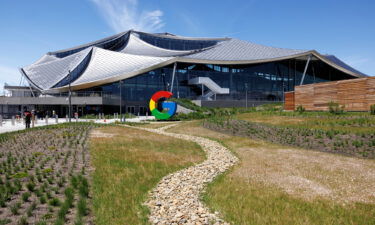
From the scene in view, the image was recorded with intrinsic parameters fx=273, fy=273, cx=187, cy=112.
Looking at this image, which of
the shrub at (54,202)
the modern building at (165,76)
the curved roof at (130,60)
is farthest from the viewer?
the curved roof at (130,60)

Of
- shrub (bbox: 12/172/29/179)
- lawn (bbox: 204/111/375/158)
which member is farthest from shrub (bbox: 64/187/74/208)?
lawn (bbox: 204/111/375/158)

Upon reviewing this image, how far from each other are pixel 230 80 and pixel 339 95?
39.3 m

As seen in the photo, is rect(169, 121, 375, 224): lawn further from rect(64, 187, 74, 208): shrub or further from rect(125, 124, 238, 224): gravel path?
rect(64, 187, 74, 208): shrub

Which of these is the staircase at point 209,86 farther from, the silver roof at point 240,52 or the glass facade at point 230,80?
the silver roof at point 240,52

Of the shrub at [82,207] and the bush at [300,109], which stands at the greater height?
the bush at [300,109]

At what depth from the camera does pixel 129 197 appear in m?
7.76

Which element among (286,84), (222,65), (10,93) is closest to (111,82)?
(10,93)

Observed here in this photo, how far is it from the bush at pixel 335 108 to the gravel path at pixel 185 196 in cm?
2010

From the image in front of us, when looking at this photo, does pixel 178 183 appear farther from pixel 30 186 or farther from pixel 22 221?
pixel 22 221

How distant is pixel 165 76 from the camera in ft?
207

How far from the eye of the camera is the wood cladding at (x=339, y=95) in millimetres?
27114

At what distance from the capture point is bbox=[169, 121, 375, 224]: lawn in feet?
21.5

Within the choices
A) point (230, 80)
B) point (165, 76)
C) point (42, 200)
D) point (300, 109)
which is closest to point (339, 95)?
point (300, 109)

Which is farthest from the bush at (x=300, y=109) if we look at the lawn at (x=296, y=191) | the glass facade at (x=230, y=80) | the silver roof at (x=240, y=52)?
the silver roof at (x=240, y=52)
